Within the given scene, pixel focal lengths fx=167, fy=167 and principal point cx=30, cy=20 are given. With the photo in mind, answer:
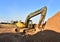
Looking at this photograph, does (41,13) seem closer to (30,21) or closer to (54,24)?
(54,24)

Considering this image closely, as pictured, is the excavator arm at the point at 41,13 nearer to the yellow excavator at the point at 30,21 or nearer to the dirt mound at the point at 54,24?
the yellow excavator at the point at 30,21

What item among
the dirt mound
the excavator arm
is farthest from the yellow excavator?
the dirt mound

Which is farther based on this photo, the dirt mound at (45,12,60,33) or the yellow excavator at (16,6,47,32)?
the yellow excavator at (16,6,47,32)

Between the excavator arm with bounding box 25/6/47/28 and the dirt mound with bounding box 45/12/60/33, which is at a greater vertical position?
the excavator arm with bounding box 25/6/47/28

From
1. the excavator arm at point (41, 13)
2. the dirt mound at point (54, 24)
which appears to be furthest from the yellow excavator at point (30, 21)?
the dirt mound at point (54, 24)

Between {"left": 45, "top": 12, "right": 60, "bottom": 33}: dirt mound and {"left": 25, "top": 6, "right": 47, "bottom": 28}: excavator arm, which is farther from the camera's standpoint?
{"left": 25, "top": 6, "right": 47, "bottom": 28}: excavator arm

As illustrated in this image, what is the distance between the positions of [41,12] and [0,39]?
26.9 feet

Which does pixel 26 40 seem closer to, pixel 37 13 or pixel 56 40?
pixel 56 40

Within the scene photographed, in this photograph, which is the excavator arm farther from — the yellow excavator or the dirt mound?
the dirt mound

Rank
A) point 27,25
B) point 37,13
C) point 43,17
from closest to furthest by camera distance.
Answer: point 43,17 → point 37,13 → point 27,25

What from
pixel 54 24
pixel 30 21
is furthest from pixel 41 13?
pixel 30 21

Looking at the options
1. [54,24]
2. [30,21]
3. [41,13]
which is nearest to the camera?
[54,24]

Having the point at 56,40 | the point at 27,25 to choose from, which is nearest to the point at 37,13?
the point at 27,25

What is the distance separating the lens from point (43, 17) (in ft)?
60.1
